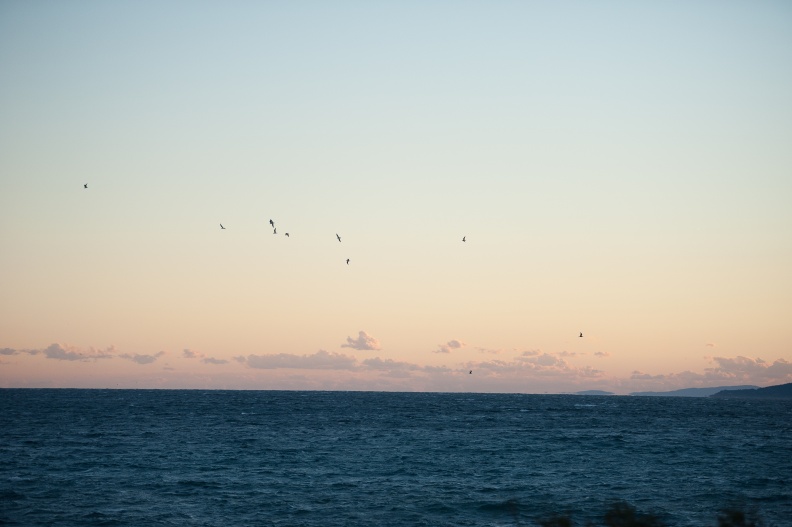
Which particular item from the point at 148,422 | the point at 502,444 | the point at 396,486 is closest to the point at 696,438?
the point at 502,444

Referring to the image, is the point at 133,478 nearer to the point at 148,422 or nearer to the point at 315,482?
the point at 315,482

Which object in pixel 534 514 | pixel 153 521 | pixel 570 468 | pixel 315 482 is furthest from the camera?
pixel 570 468

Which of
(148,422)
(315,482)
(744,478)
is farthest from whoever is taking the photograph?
(148,422)

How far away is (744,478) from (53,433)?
6813 cm

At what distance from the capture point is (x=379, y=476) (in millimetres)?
52750

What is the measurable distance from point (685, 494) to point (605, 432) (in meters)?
45.3

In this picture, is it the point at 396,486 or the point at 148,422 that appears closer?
the point at 396,486

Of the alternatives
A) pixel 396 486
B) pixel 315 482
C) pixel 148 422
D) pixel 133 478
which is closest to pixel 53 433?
pixel 148 422

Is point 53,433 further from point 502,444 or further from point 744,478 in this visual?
point 744,478

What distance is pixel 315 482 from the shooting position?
50.3 meters

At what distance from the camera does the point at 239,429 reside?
3558 inches

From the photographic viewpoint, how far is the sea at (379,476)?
40.3m

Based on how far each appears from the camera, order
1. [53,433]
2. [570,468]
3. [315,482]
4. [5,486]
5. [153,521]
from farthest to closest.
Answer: [53,433]
[570,468]
[315,482]
[5,486]
[153,521]

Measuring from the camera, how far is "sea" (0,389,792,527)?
40281 mm
